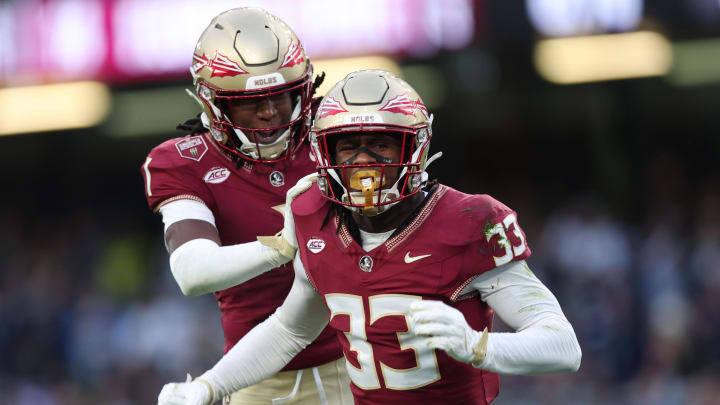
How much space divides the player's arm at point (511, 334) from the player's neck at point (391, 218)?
0.30 metres

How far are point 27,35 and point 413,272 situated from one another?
21.2 ft

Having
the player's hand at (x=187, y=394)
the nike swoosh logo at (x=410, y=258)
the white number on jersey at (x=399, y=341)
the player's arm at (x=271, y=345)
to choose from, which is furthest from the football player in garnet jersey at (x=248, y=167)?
the nike swoosh logo at (x=410, y=258)

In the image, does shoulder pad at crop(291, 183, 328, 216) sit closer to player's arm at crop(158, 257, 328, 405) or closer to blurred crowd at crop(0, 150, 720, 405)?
player's arm at crop(158, 257, 328, 405)

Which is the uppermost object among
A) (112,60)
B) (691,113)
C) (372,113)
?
(372,113)

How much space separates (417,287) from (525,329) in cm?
31

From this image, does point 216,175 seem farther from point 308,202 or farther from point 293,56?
point 308,202

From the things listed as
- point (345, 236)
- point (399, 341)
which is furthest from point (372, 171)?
point (399, 341)

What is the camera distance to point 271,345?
312 centimetres

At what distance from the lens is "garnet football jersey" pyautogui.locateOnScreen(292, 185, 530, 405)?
8.93 feet

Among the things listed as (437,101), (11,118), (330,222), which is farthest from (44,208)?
(330,222)

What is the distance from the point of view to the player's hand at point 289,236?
10.0 ft

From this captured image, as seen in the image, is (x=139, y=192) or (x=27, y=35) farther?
(x=139, y=192)

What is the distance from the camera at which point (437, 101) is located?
31.9 ft

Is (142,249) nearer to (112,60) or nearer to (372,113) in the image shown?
(112,60)
